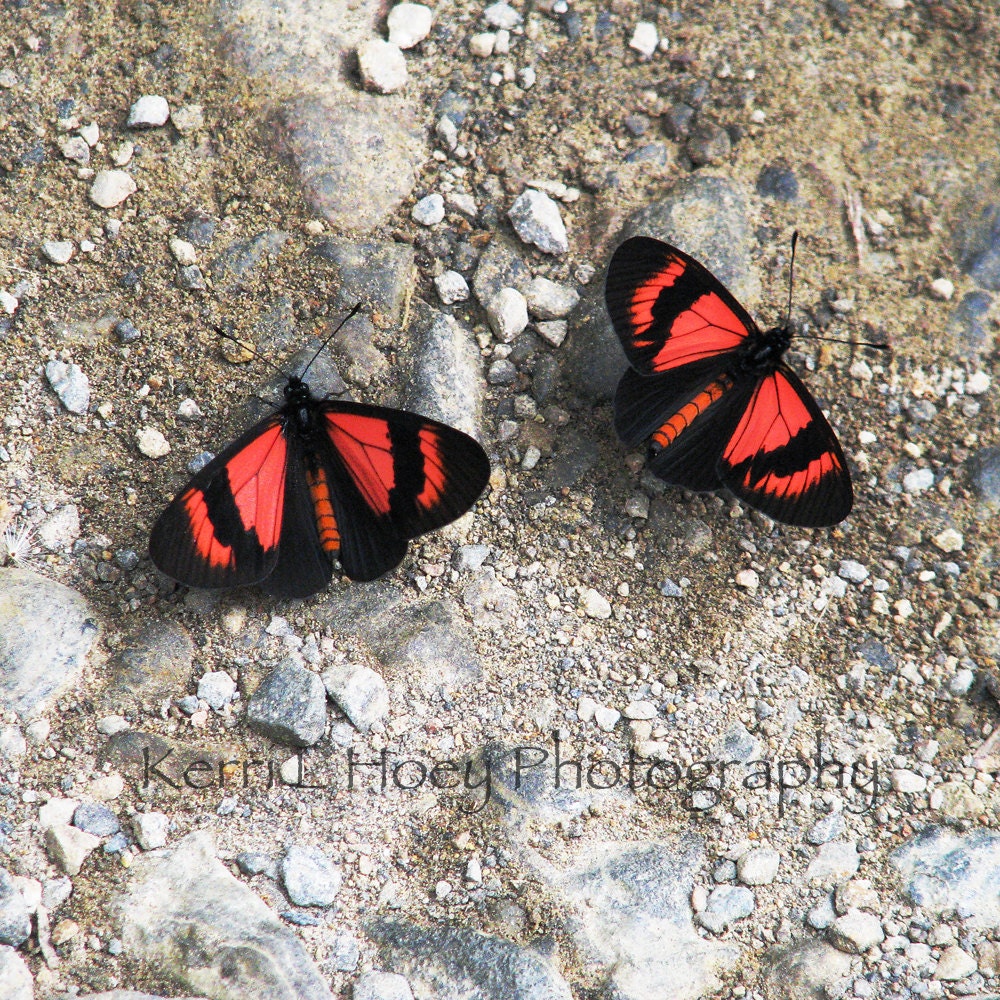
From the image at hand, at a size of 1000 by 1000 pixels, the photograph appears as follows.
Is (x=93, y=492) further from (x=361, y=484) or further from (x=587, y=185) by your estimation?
(x=587, y=185)

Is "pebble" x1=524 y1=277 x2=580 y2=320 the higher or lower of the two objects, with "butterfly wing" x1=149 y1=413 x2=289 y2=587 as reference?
higher

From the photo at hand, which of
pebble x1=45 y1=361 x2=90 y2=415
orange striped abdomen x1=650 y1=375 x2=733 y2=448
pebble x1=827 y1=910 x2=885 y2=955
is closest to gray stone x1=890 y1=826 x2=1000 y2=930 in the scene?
pebble x1=827 y1=910 x2=885 y2=955

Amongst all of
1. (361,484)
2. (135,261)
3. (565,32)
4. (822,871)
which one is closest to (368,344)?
(361,484)

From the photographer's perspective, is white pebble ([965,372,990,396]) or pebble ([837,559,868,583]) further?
white pebble ([965,372,990,396])

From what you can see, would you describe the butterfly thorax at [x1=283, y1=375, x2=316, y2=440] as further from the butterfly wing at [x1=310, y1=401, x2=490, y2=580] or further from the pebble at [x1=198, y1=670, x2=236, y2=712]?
the pebble at [x1=198, y1=670, x2=236, y2=712]

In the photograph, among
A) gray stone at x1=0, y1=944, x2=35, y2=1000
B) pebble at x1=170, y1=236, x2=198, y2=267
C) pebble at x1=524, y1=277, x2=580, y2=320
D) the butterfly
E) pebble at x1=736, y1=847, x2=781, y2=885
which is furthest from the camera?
pebble at x1=524, y1=277, x2=580, y2=320

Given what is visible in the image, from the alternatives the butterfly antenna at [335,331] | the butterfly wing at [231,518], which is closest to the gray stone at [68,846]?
the butterfly wing at [231,518]

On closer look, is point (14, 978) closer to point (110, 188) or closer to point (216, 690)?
point (216, 690)

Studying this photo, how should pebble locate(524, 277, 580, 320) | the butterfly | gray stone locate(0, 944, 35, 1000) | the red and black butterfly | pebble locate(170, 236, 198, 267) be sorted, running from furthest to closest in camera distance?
1. pebble locate(524, 277, 580, 320)
2. pebble locate(170, 236, 198, 267)
3. the butterfly
4. the red and black butterfly
5. gray stone locate(0, 944, 35, 1000)
